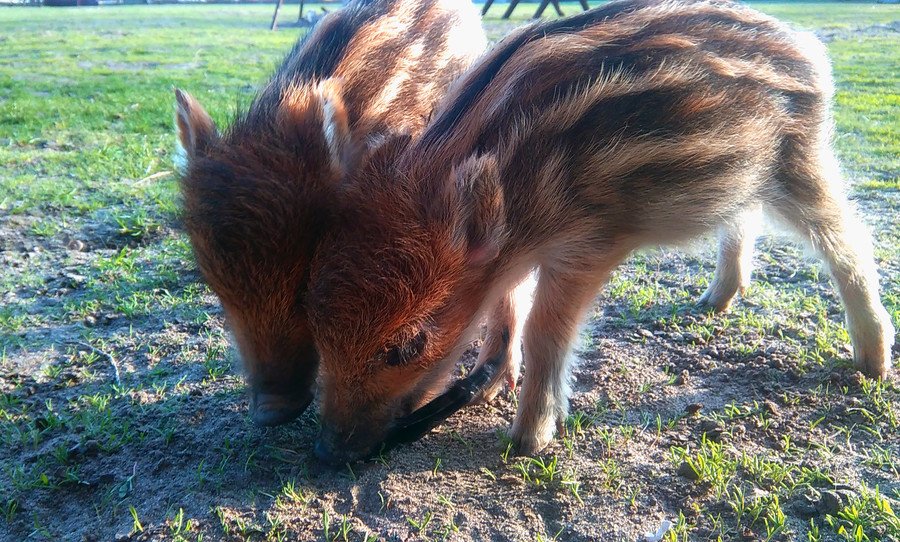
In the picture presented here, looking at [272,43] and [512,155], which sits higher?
[512,155]

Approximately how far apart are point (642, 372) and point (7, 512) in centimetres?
236

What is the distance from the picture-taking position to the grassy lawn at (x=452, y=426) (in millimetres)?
2195

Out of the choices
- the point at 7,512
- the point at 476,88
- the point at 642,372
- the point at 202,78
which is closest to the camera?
the point at 7,512

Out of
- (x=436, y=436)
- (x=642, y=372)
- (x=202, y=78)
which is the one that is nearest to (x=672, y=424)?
(x=642, y=372)

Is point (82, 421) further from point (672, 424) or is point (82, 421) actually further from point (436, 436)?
point (672, 424)

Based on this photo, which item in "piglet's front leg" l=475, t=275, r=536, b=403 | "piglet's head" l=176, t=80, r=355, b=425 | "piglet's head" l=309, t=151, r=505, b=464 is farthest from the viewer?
"piglet's front leg" l=475, t=275, r=536, b=403

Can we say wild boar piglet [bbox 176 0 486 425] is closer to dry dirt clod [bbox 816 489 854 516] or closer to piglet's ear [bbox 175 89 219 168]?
piglet's ear [bbox 175 89 219 168]

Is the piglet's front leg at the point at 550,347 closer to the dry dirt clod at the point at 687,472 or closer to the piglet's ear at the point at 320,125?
the dry dirt clod at the point at 687,472

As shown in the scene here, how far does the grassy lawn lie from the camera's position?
2.20 meters

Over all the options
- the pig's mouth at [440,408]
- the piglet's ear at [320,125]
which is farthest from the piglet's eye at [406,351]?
the piglet's ear at [320,125]

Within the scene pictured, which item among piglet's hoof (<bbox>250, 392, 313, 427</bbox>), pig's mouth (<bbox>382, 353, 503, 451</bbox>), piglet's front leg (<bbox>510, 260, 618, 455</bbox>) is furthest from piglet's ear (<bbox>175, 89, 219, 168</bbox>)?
piglet's front leg (<bbox>510, 260, 618, 455</bbox>)

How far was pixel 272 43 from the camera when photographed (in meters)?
15.6

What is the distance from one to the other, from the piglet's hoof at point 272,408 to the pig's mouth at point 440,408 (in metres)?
0.37

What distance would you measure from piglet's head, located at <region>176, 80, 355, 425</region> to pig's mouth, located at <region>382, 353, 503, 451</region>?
0.37 m
